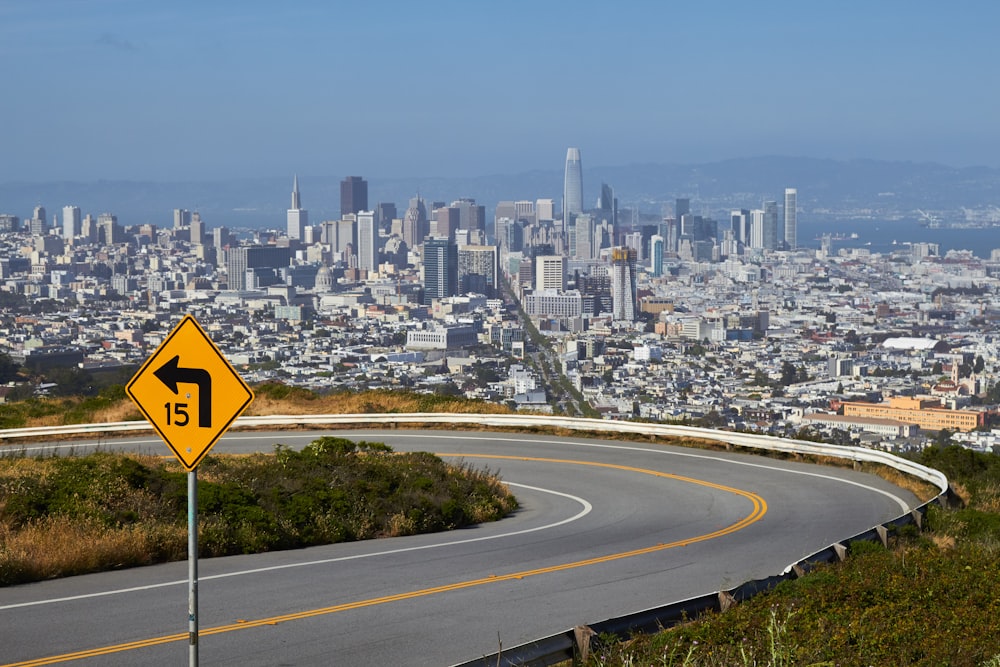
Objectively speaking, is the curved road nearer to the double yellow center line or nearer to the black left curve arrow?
the double yellow center line

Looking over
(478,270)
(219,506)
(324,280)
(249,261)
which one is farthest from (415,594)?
(249,261)

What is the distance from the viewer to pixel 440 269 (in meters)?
167

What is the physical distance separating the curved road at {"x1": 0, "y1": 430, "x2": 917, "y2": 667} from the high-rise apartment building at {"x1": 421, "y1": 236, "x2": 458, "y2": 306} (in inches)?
5669

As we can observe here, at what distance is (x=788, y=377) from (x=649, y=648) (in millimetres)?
75918

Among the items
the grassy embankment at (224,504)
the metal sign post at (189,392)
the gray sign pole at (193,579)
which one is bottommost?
the grassy embankment at (224,504)

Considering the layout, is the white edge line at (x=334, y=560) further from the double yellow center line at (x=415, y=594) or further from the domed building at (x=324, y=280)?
the domed building at (x=324, y=280)

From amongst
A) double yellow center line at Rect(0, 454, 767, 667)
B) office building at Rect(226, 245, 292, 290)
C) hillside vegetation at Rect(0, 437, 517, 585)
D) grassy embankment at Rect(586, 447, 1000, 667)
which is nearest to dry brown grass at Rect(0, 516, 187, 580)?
hillside vegetation at Rect(0, 437, 517, 585)

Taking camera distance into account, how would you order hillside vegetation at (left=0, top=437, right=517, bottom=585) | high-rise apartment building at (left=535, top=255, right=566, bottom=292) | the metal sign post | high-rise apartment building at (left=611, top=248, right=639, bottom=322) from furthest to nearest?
high-rise apartment building at (left=535, top=255, right=566, bottom=292), high-rise apartment building at (left=611, top=248, right=639, bottom=322), hillside vegetation at (left=0, top=437, right=517, bottom=585), the metal sign post

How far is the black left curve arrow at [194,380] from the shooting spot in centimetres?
750

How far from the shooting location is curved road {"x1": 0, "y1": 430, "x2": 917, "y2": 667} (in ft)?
31.0

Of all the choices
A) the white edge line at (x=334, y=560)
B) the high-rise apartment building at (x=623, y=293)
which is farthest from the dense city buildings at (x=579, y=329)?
the white edge line at (x=334, y=560)

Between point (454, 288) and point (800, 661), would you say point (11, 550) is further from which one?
point (454, 288)

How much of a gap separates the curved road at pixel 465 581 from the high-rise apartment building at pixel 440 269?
143989 mm

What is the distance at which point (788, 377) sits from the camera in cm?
8269
